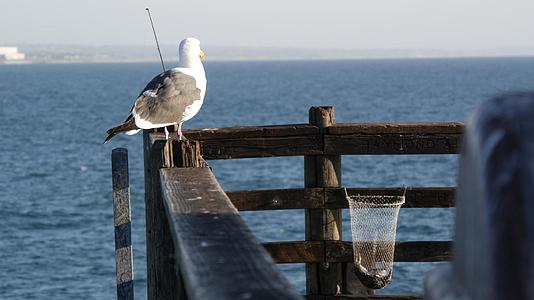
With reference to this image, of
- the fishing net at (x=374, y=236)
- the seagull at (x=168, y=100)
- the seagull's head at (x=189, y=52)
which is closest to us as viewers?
the fishing net at (x=374, y=236)

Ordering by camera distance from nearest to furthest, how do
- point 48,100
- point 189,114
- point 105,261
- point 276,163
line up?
point 189,114 → point 105,261 → point 276,163 → point 48,100

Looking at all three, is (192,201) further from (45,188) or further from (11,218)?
(45,188)

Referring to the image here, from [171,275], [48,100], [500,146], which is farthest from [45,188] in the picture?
[48,100]

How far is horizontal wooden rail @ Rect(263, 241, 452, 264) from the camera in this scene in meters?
5.26

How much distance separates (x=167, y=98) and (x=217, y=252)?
4.84 meters

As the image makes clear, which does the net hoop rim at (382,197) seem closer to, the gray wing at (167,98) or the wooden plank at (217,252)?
the gray wing at (167,98)

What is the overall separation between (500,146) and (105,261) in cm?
2192

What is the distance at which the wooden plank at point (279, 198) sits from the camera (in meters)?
5.33

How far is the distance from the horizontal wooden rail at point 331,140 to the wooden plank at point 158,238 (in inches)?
45.5

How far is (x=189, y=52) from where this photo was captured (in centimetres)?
759

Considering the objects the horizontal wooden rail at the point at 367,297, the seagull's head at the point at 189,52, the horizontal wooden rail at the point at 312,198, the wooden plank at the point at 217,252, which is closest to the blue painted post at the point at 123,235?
the horizontal wooden rail at the point at 312,198

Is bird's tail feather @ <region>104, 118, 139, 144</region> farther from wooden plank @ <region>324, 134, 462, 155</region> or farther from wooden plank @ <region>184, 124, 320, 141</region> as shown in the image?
wooden plank @ <region>324, 134, 462, 155</region>

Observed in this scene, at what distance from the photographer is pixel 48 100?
9038 centimetres

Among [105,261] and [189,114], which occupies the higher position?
[189,114]
